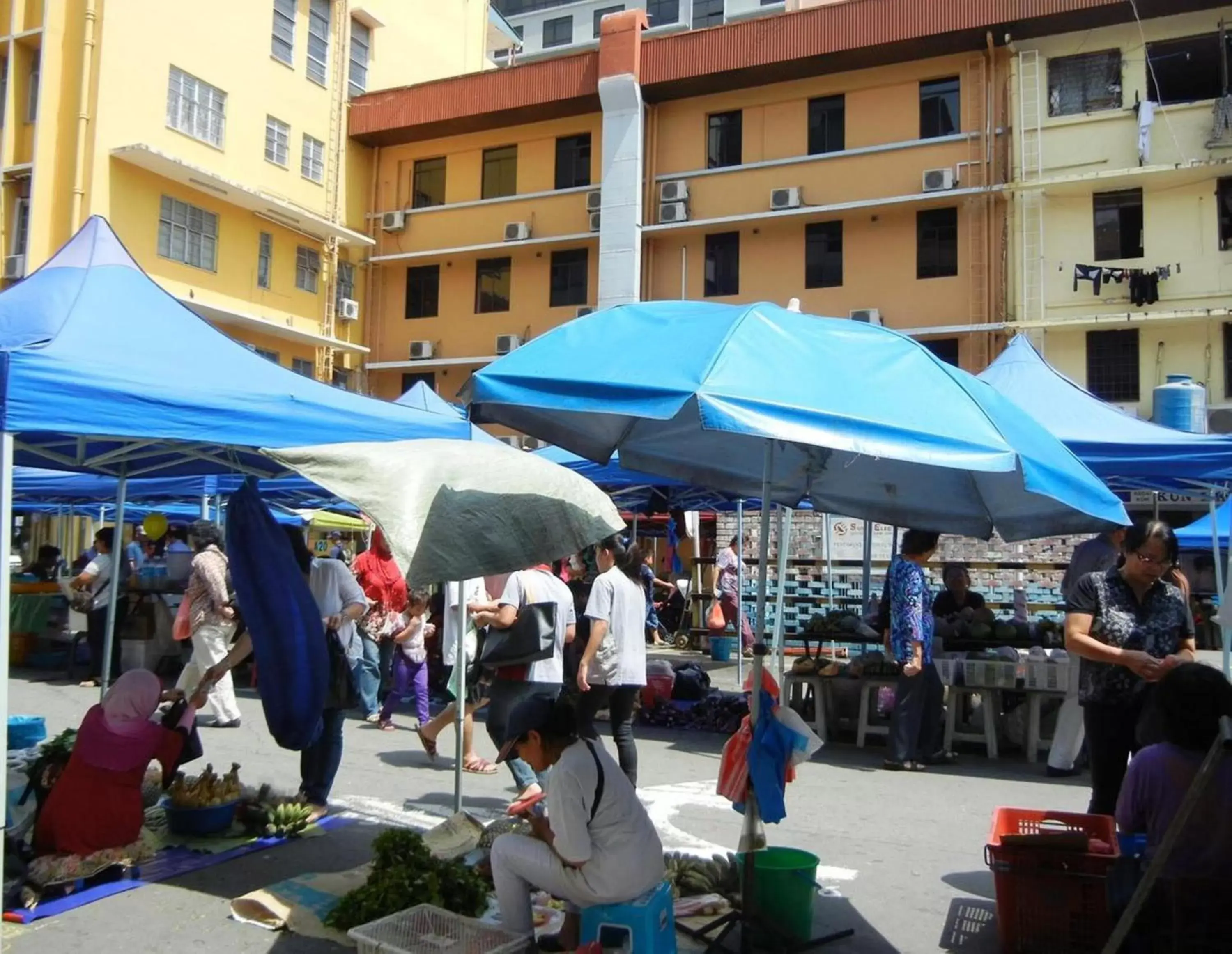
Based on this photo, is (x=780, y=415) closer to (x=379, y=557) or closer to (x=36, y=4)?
(x=379, y=557)

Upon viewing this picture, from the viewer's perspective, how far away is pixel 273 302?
82.5 feet

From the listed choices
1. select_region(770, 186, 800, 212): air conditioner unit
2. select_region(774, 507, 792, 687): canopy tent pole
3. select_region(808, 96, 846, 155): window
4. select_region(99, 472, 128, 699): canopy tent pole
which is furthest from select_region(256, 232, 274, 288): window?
select_region(774, 507, 792, 687): canopy tent pole

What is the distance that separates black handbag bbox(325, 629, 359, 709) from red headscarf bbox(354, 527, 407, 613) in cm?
347

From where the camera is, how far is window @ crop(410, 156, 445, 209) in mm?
27781

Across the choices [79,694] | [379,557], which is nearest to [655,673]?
[379,557]

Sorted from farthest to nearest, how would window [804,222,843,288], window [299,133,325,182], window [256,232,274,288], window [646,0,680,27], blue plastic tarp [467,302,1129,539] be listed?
window [646,0,680,27] → window [299,133,325,182] → window [256,232,274,288] → window [804,222,843,288] → blue plastic tarp [467,302,1129,539]

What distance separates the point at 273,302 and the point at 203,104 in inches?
183

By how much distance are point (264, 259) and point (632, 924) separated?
935 inches

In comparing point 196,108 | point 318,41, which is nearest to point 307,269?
point 196,108

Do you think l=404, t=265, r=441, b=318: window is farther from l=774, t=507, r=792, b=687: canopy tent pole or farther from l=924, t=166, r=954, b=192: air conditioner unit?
l=774, t=507, r=792, b=687: canopy tent pole

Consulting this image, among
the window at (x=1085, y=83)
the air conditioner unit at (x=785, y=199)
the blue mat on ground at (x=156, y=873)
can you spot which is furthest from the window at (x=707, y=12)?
the blue mat on ground at (x=156, y=873)

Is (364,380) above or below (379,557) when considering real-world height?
above

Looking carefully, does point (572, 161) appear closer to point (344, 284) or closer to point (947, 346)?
point (344, 284)

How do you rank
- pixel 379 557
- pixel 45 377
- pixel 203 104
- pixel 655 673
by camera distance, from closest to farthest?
pixel 45 377 < pixel 379 557 < pixel 655 673 < pixel 203 104
